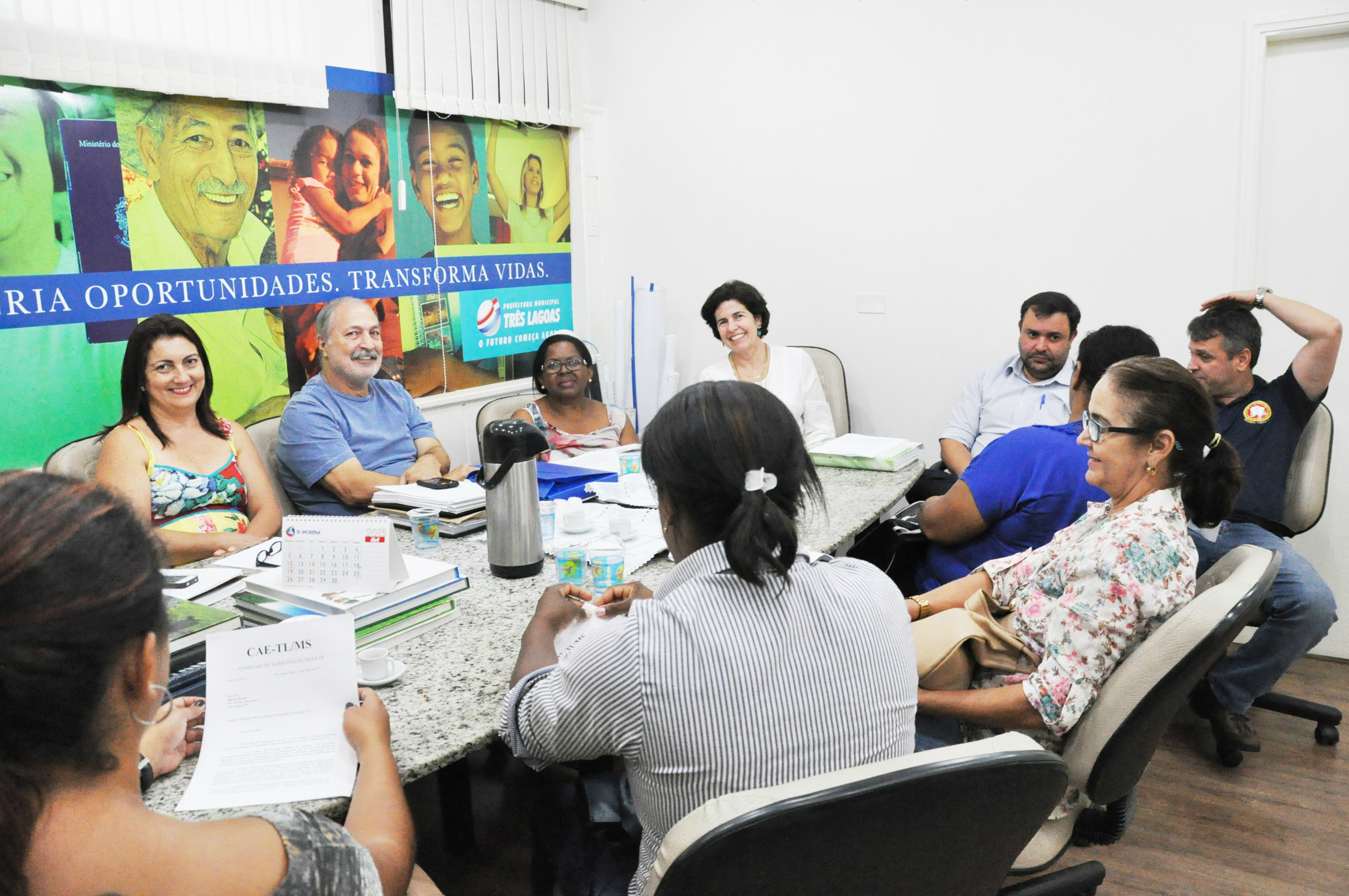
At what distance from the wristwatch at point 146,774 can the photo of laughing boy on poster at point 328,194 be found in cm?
239

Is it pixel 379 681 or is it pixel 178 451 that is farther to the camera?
pixel 178 451

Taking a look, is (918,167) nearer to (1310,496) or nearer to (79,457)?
(1310,496)

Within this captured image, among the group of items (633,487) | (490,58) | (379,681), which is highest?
(490,58)

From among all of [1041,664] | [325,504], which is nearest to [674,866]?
[1041,664]

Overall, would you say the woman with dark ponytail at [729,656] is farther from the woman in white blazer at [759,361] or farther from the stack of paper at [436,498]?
the woman in white blazer at [759,361]

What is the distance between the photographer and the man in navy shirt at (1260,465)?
2594mm

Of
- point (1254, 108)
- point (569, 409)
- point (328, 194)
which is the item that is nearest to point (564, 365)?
point (569, 409)

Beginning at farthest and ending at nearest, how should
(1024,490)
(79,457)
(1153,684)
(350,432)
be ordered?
(350,432), (79,457), (1024,490), (1153,684)

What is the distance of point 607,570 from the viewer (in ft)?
5.76

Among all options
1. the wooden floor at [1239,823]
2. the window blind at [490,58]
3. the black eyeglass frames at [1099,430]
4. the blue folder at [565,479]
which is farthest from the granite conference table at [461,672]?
the window blind at [490,58]

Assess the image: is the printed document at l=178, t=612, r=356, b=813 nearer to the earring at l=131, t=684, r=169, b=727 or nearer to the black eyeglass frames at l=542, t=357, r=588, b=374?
the earring at l=131, t=684, r=169, b=727

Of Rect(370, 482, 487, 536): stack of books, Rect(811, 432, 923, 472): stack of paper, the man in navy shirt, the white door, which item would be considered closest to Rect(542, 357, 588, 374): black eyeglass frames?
Rect(811, 432, 923, 472): stack of paper

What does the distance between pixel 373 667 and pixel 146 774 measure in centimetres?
34

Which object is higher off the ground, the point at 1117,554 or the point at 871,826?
the point at 1117,554
